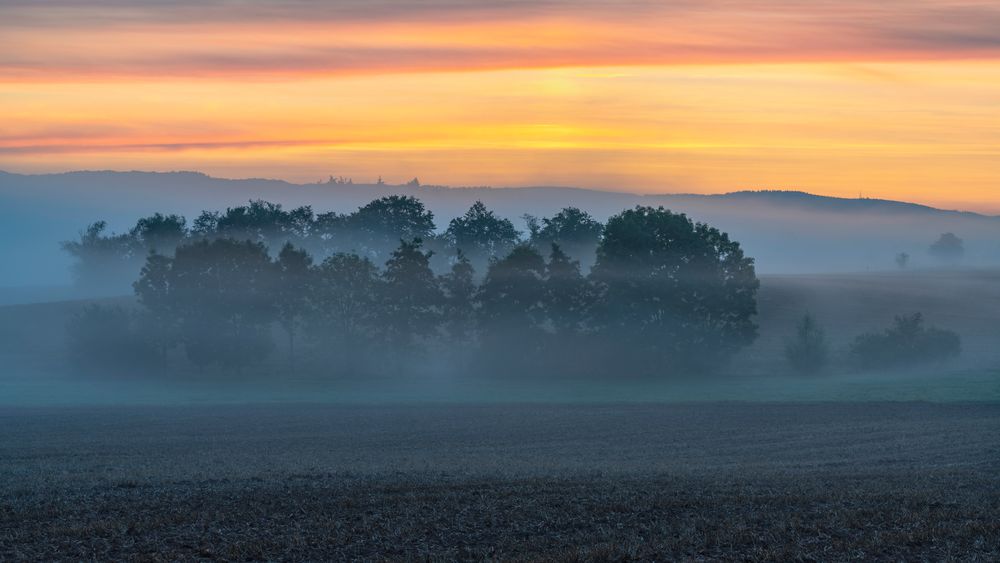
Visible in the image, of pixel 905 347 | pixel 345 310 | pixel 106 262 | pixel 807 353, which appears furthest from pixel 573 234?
pixel 106 262

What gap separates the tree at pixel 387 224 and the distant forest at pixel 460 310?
143 ft

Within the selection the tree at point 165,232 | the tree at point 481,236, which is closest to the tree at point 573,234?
the tree at point 481,236

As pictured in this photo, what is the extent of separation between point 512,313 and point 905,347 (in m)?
28.8

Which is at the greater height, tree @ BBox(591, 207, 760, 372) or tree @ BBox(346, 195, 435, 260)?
tree @ BBox(346, 195, 435, 260)

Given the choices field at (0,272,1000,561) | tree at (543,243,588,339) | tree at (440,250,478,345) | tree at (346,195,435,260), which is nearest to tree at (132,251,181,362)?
field at (0,272,1000,561)

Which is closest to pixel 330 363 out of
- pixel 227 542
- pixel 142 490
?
pixel 142 490

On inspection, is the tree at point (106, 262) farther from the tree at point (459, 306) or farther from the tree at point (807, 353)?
the tree at point (807, 353)

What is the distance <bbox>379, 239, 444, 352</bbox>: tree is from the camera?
84.2m

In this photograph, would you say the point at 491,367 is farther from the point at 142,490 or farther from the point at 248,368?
the point at 142,490

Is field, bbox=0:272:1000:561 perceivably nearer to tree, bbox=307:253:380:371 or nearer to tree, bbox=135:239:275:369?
tree, bbox=135:239:275:369

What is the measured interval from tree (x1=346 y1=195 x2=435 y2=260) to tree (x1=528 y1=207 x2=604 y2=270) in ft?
47.7

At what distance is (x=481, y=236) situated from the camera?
444 ft

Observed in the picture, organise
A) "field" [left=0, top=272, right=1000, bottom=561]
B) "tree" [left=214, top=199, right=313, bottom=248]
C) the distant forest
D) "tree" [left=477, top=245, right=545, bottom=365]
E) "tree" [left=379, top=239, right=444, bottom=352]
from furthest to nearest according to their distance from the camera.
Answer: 1. "tree" [left=214, top=199, right=313, bottom=248]
2. "tree" [left=379, top=239, right=444, bottom=352]
3. "tree" [left=477, top=245, right=545, bottom=365]
4. the distant forest
5. "field" [left=0, top=272, right=1000, bottom=561]

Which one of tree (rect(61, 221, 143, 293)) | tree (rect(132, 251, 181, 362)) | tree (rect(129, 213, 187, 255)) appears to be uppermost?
tree (rect(129, 213, 187, 255))
